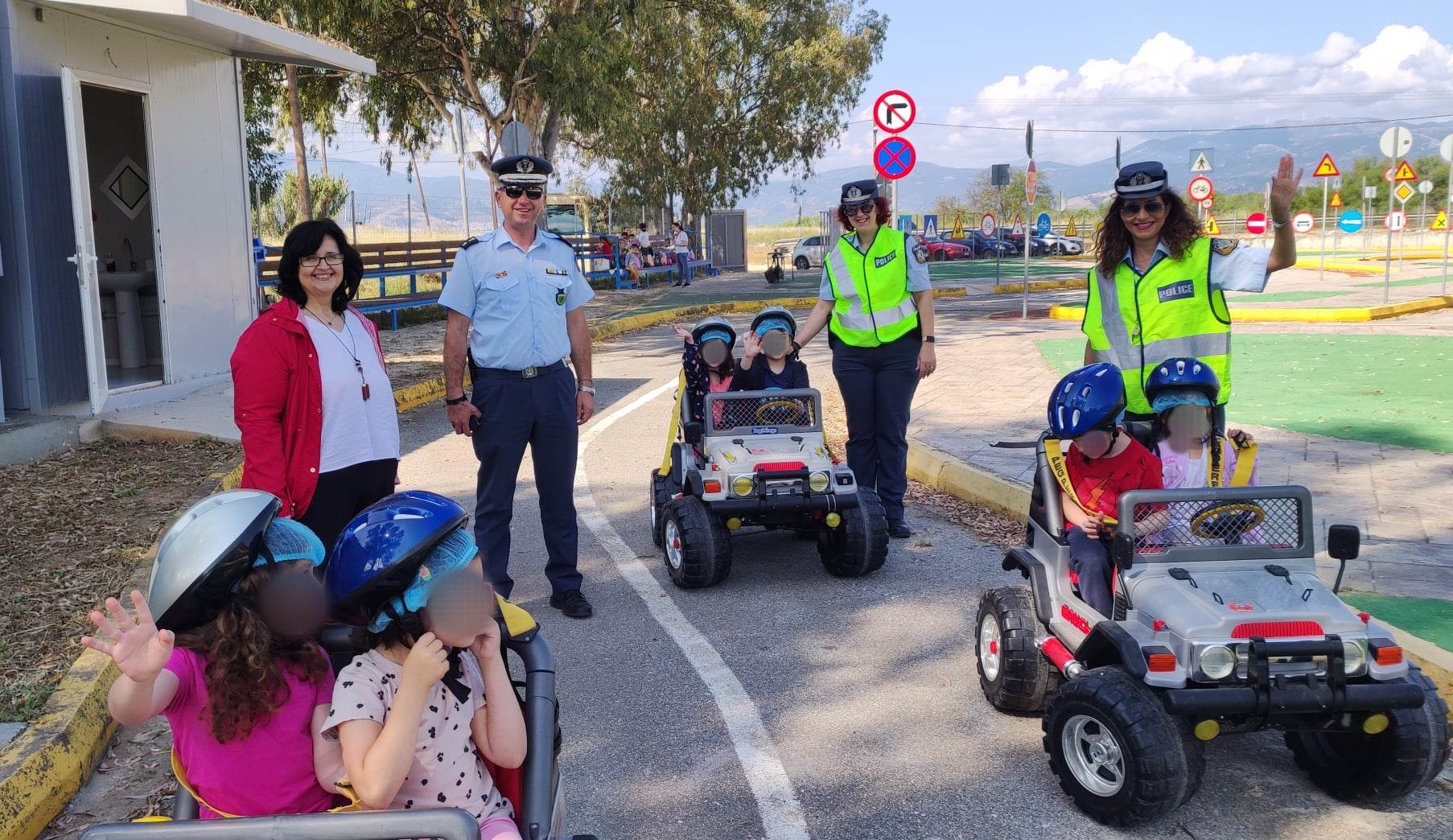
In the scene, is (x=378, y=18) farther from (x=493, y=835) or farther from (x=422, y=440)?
(x=493, y=835)

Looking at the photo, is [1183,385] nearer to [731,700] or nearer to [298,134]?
[731,700]

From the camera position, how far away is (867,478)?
7188 mm

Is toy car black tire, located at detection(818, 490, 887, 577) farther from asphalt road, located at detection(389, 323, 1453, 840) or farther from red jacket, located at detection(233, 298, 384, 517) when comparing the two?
red jacket, located at detection(233, 298, 384, 517)

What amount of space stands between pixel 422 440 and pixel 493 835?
8629 mm

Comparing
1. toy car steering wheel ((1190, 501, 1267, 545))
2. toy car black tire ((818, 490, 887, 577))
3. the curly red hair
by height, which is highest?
the curly red hair

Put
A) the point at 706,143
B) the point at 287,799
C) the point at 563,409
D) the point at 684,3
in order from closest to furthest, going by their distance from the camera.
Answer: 1. the point at 287,799
2. the point at 563,409
3. the point at 684,3
4. the point at 706,143

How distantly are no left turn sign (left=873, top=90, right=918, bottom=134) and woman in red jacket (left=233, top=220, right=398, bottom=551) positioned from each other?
11.0 metres

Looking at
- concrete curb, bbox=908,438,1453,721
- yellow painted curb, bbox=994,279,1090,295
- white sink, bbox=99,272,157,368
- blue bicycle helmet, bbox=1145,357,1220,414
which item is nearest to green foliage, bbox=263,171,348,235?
yellow painted curb, bbox=994,279,1090,295

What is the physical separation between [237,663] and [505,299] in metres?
3.29

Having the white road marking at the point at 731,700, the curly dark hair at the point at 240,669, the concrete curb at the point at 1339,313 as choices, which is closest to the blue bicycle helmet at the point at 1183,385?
the white road marking at the point at 731,700

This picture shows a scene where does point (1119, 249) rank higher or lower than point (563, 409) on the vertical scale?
higher

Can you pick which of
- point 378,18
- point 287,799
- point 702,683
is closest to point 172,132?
point 702,683

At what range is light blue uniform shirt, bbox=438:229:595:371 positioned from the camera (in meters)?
5.51

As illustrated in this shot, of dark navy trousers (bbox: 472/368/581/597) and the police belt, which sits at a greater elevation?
the police belt
